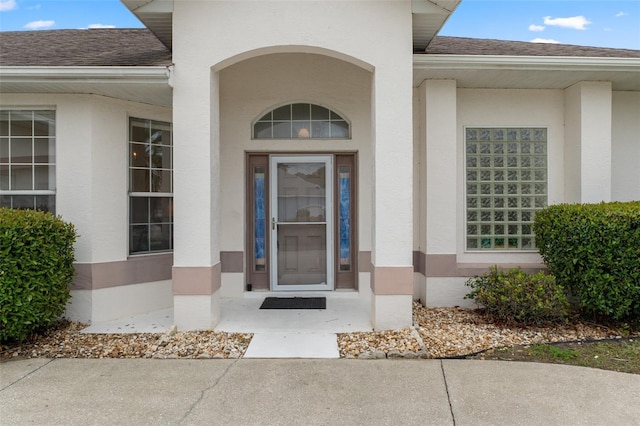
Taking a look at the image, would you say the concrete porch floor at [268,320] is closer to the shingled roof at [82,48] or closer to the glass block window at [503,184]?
the glass block window at [503,184]

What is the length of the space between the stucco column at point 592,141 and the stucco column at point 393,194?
3.07m

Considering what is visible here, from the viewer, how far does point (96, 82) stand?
17.5 feet

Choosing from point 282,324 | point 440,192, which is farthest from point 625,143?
point 282,324

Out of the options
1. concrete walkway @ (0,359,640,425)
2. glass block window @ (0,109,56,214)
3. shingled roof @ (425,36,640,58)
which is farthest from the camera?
shingled roof @ (425,36,640,58)

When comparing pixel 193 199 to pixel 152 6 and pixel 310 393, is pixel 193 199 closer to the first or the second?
pixel 152 6

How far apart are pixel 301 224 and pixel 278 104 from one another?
2039mm

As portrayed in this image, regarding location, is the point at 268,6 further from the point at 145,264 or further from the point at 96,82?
the point at 145,264

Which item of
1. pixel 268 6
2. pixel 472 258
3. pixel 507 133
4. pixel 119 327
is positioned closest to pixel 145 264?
pixel 119 327

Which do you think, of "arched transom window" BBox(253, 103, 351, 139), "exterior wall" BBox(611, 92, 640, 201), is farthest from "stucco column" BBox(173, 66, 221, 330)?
"exterior wall" BBox(611, 92, 640, 201)

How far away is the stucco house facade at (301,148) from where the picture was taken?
16.9 feet

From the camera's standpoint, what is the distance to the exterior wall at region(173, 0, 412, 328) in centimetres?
513

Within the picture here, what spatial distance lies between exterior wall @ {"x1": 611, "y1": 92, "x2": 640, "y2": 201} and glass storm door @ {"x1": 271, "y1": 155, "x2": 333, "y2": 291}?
478 cm

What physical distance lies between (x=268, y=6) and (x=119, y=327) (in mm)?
4662

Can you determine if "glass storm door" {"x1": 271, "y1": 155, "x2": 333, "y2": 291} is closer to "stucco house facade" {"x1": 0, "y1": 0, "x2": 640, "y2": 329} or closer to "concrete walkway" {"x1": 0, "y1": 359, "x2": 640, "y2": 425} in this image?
"stucco house facade" {"x1": 0, "y1": 0, "x2": 640, "y2": 329}
